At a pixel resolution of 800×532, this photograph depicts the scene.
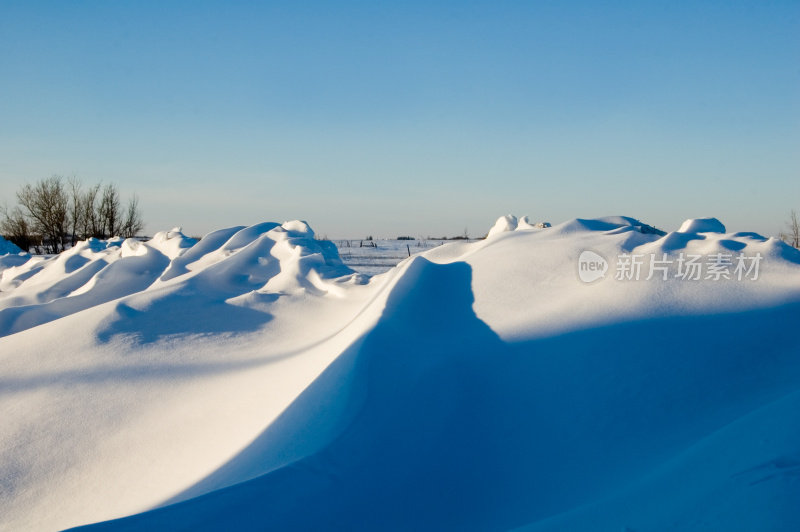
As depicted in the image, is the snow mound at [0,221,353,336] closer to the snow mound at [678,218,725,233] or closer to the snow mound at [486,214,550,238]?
the snow mound at [486,214,550,238]

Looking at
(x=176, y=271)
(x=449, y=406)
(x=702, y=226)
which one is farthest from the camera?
(x=176, y=271)

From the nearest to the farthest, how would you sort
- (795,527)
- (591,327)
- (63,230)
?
1. (795,527)
2. (591,327)
3. (63,230)

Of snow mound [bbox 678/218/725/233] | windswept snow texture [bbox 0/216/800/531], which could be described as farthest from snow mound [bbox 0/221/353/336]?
snow mound [bbox 678/218/725/233]

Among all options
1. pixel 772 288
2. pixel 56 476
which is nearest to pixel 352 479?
pixel 56 476

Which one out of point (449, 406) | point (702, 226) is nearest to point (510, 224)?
point (702, 226)

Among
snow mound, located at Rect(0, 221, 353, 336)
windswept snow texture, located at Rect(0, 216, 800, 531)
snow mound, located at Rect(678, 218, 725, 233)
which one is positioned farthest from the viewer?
snow mound, located at Rect(0, 221, 353, 336)

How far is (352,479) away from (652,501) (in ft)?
2.67

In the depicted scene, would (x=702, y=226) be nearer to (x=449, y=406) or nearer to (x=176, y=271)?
(x=449, y=406)

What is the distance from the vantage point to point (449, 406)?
6.40 feet

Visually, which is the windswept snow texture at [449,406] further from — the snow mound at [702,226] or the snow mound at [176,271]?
the snow mound at [176,271]

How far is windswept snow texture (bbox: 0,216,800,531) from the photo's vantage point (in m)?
1.49

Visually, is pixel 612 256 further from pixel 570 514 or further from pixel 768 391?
pixel 570 514

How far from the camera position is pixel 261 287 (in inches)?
167

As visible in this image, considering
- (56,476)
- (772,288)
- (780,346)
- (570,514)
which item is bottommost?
(56,476)
